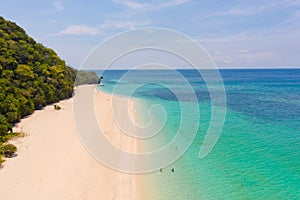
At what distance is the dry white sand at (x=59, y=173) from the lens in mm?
15219

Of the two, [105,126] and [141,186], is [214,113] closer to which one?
[105,126]

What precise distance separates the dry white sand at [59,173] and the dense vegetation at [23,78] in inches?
128

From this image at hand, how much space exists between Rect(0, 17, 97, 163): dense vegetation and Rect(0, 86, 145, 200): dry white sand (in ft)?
10.7

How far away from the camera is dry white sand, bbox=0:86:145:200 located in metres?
15.2

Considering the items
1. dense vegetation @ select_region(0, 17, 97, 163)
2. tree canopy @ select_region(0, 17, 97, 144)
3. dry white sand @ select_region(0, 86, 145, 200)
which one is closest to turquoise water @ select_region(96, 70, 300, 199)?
dry white sand @ select_region(0, 86, 145, 200)

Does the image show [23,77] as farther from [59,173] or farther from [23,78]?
[59,173]

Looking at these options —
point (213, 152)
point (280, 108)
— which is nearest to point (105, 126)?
point (213, 152)

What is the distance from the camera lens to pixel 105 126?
3186 cm

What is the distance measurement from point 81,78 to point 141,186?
79.8 m

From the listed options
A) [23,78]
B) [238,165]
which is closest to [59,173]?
[238,165]

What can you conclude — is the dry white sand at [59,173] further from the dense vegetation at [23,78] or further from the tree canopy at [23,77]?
the tree canopy at [23,77]

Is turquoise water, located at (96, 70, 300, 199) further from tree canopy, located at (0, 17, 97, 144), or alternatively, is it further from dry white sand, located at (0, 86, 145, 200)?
tree canopy, located at (0, 17, 97, 144)

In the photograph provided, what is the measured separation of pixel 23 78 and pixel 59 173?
908 inches

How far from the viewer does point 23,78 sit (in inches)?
1391
